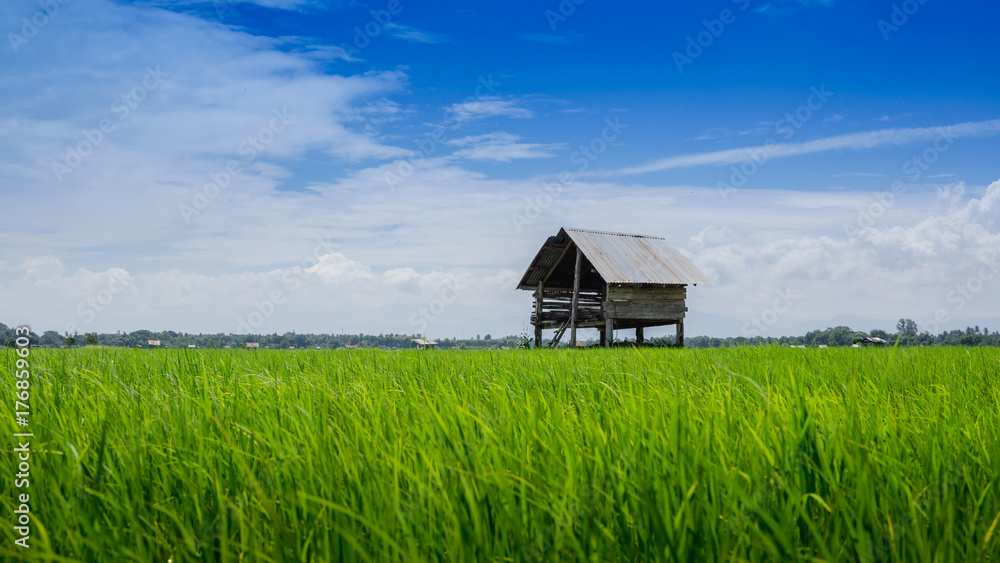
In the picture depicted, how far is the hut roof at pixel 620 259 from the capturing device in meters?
21.7

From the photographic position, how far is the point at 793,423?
2227mm

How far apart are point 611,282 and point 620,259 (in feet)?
7.77

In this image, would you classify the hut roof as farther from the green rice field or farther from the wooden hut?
the green rice field

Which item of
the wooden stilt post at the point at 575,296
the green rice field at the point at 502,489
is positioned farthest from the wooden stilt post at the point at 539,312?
the green rice field at the point at 502,489

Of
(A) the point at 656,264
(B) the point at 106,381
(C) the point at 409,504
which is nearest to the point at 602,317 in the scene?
(A) the point at 656,264

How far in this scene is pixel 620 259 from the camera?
74.5 feet

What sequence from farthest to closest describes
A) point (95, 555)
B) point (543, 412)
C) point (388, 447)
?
point (543, 412), point (388, 447), point (95, 555)

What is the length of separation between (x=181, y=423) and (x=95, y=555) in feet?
3.69

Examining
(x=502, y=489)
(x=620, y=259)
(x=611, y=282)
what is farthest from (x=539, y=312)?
(x=502, y=489)

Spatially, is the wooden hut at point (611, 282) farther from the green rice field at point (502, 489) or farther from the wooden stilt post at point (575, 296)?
the green rice field at point (502, 489)

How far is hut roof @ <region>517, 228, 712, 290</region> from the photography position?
21.7 m

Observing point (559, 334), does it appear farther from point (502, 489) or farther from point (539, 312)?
point (502, 489)

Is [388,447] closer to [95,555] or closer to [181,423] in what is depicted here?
[95,555]

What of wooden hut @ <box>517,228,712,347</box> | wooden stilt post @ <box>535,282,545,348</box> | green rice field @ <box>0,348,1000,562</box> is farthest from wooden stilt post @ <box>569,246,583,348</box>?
green rice field @ <box>0,348,1000,562</box>
